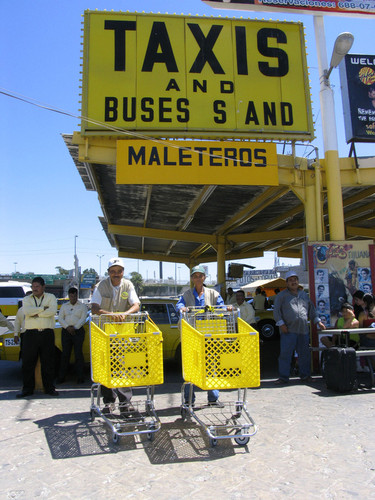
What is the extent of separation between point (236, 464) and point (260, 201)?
8554 mm

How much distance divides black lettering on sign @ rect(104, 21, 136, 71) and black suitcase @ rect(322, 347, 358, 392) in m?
6.79

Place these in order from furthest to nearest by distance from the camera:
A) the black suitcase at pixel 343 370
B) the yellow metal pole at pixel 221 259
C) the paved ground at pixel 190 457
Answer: the yellow metal pole at pixel 221 259
the black suitcase at pixel 343 370
the paved ground at pixel 190 457

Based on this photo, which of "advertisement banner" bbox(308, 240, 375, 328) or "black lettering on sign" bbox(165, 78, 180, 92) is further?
"black lettering on sign" bbox(165, 78, 180, 92)

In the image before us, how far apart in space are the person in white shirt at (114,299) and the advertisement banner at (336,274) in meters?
4.36

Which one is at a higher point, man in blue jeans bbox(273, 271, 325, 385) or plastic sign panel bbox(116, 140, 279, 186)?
plastic sign panel bbox(116, 140, 279, 186)

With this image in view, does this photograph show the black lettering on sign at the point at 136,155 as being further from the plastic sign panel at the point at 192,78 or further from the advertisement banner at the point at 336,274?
the advertisement banner at the point at 336,274

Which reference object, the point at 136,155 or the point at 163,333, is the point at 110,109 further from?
the point at 163,333

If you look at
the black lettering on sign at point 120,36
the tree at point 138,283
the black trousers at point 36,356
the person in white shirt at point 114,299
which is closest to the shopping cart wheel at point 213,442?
the person in white shirt at point 114,299

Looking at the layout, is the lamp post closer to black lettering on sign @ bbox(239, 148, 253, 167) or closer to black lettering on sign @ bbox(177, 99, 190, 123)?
black lettering on sign @ bbox(239, 148, 253, 167)

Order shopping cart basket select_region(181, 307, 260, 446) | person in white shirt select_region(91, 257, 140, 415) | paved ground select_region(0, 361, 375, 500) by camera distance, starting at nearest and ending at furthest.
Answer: paved ground select_region(0, 361, 375, 500), shopping cart basket select_region(181, 307, 260, 446), person in white shirt select_region(91, 257, 140, 415)

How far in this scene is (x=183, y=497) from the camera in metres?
3.27

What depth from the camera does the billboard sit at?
938 centimetres

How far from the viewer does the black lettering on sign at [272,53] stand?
363 inches

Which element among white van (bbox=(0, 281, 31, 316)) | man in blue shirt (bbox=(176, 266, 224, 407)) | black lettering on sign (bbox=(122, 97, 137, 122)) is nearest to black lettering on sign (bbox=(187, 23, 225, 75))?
black lettering on sign (bbox=(122, 97, 137, 122))
